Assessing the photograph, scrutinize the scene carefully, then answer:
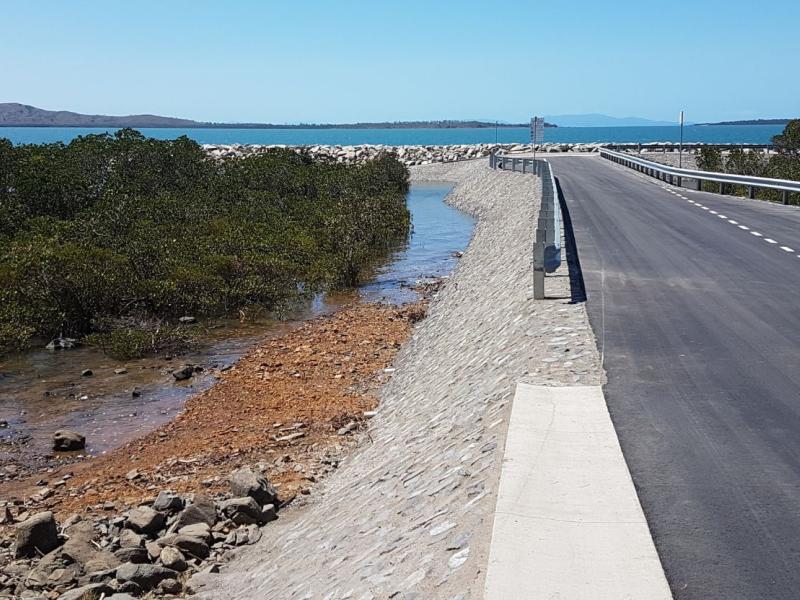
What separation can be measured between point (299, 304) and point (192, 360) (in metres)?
6.33

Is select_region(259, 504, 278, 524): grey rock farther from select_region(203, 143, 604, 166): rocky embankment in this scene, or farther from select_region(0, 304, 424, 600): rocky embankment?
select_region(203, 143, 604, 166): rocky embankment

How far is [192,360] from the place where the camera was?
1838cm

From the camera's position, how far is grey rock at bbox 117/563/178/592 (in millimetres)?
7934

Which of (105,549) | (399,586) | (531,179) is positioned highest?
(531,179)

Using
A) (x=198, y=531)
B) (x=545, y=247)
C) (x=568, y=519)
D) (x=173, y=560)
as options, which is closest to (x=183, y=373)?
(x=545, y=247)

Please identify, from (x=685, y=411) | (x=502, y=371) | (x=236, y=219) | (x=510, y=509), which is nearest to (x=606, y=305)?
(x=502, y=371)

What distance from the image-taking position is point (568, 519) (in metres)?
5.86

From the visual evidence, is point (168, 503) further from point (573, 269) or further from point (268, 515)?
point (573, 269)

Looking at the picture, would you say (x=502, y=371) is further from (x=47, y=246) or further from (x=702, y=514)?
(x=47, y=246)

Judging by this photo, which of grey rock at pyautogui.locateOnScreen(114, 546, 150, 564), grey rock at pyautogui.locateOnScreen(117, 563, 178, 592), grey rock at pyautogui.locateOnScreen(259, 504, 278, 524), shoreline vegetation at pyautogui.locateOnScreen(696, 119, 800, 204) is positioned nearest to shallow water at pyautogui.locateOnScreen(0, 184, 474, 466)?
grey rock at pyautogui.locateOnScreen(259, 504, 278, 524)

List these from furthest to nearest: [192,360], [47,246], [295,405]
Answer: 1. [47,246]
2. [192,360]
3. [295,405]

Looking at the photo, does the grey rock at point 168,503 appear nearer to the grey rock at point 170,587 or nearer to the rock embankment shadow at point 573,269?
the grey rock at point 170,587

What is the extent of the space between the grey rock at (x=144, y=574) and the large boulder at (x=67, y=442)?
17.7ft

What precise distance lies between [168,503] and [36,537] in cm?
146
